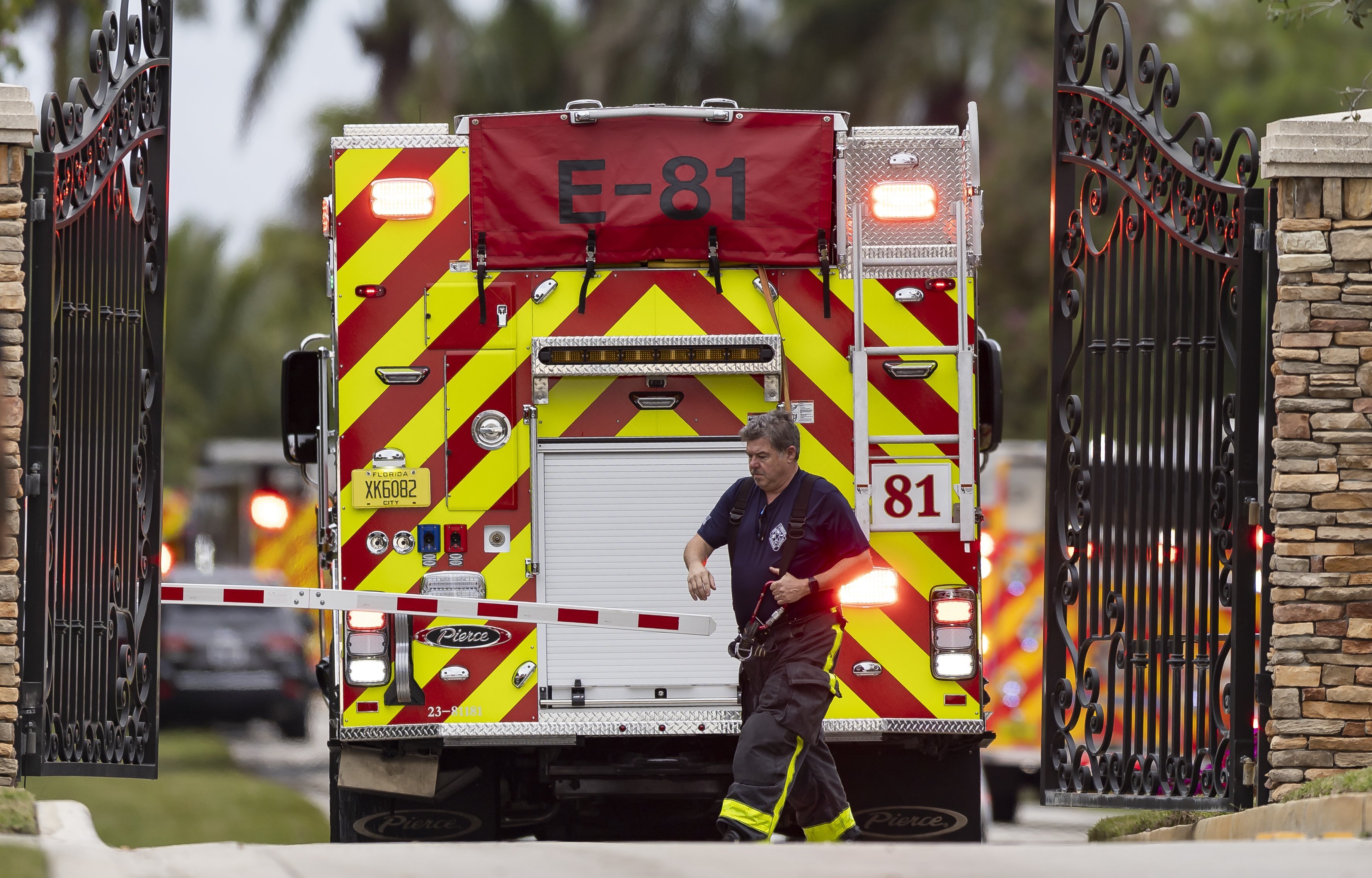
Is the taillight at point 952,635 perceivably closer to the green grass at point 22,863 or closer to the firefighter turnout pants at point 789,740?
the firefighter turnout pants at point 789,740

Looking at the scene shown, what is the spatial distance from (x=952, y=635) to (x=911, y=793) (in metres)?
0.88

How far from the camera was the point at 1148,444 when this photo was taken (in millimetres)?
8070

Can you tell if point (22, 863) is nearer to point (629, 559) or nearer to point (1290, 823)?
point (629, 559)

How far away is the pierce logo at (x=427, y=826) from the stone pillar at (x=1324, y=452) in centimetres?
346

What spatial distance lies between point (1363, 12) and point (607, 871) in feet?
18.1

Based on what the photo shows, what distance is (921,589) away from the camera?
298 inches

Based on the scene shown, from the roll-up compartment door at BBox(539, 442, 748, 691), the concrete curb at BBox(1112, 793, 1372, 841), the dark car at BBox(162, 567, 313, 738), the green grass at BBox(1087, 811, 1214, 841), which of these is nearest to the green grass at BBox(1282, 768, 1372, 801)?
the concrete curb at BBox(1112, 793, 1372, 841)

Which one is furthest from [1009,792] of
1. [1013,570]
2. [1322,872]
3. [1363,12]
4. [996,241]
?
[996,241]

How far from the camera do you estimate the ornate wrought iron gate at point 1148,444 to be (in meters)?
7.80

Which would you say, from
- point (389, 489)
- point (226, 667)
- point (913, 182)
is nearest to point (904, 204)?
point (913, 182)

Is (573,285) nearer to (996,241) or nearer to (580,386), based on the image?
(580,386)

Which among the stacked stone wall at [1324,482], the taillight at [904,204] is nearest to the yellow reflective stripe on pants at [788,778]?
the stacked stone wall at [1324,482]

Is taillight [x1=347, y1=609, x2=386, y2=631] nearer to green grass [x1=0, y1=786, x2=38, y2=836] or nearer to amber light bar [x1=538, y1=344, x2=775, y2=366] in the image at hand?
amber light bar [x1=538, y1=344, x2=775, y2=366]

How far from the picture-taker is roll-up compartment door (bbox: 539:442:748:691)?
295 inches
